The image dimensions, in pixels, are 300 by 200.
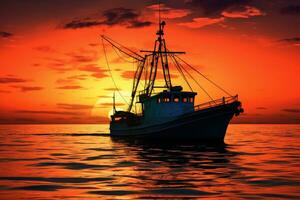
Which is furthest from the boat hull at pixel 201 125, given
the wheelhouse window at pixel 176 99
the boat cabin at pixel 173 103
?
the wheelhouse window at pixel 176 99

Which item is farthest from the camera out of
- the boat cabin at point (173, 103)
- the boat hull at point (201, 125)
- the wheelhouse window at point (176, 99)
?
the wheelhouse window at point (176, 99)

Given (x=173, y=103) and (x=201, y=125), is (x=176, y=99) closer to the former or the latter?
(x=173, y=103)

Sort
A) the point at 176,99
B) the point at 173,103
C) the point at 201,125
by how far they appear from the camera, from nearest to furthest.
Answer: the point at 201,125, the point at 173,103, the point at 176,99

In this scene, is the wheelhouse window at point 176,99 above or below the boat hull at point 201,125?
above

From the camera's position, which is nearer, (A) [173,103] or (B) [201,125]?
(B) [201,125]

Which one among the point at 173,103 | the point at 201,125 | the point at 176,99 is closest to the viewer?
the point at 201,125

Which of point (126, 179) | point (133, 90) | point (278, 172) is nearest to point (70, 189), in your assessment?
point (126, 179)

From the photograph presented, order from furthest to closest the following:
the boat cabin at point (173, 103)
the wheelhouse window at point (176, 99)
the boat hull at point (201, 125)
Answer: the wheelhouse window at point (176, 99), the boat cabin at point (173, 103), the boat hull at point (201, 125)

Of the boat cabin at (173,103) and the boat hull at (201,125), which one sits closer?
the boat hull at (201,125)

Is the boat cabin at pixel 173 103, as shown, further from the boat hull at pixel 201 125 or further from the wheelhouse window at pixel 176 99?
the boat hull at pixel 201 125

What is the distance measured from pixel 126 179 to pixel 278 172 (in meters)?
8.54

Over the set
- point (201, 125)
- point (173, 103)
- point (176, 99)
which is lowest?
point (201, 125)

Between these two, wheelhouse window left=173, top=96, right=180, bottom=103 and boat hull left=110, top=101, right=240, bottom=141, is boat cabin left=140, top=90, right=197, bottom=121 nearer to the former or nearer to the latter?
wheelhouse window left=173, top=96, right=180, bottom=103

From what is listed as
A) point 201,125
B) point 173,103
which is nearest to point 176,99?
point 173,103
